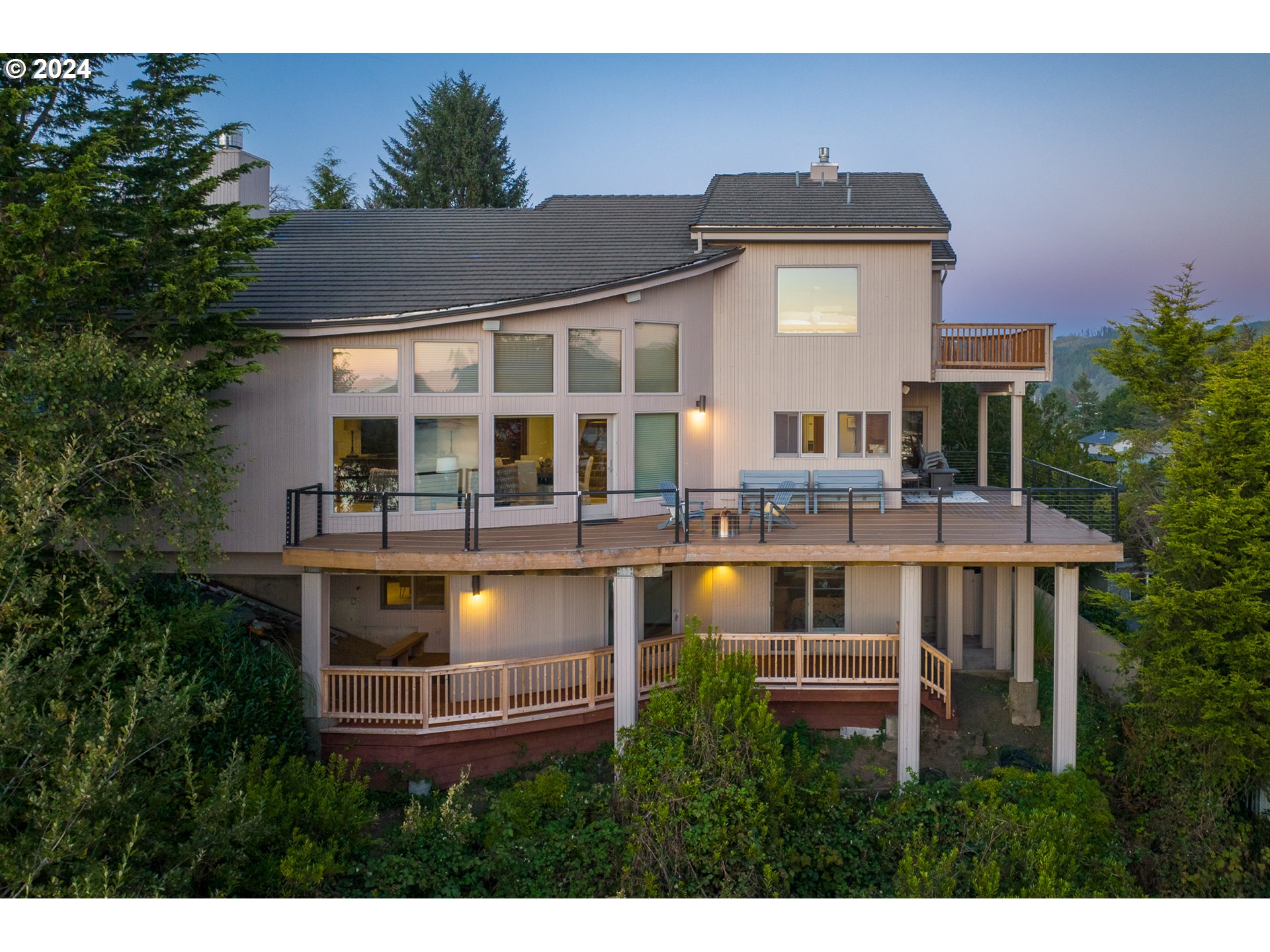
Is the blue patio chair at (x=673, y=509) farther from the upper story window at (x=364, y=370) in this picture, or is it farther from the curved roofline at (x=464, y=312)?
the upper story window at (x=364, y=370)

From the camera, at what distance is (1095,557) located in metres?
11.4

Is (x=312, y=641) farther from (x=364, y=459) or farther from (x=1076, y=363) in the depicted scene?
(x=1076, y=363)

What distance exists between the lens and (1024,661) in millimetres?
13875

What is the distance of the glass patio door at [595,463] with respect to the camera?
13633 mm

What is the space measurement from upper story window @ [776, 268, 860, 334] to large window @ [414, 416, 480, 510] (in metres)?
5.92

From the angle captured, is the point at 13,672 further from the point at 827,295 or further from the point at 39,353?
the point at 827,295

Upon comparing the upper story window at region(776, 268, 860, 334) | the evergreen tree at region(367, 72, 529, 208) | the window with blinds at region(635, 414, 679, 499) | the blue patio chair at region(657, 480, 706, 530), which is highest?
the evergreen tree at region(367, 72, 529, 208)

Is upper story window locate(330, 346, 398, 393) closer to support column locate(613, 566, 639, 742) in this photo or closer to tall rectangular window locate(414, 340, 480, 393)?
tall rectangular window locate(414, 340, 480, 393)

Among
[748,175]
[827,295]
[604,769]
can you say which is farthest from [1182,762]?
[748,175]

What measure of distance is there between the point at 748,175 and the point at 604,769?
481 inches

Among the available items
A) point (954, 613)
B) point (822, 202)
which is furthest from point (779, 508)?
Answer: point (822, 202)

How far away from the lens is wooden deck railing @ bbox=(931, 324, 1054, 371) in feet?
49.1

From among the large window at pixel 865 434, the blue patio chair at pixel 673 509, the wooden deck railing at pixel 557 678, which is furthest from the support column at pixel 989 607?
the blue patio chair at pixel 673 509

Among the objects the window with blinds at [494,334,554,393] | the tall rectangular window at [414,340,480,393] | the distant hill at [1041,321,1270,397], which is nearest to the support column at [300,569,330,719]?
the tall rectangular window at [414,340,480,393]
